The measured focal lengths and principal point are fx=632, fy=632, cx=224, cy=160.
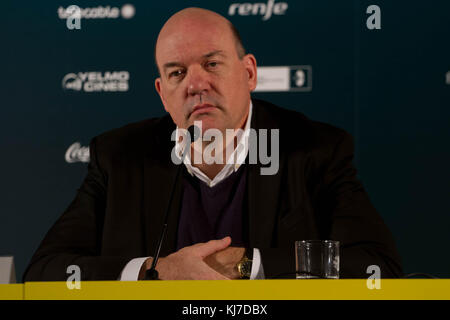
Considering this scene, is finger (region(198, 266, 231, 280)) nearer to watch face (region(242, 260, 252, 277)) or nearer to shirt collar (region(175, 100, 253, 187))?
watch face (region(242, 260, 252, 277))

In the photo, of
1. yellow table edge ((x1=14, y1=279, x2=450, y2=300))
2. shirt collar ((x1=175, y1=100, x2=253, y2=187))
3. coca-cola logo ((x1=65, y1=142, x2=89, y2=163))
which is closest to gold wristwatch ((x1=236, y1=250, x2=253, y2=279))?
shirt collar ((x1=175, y1=100, x2=253, y2=187))

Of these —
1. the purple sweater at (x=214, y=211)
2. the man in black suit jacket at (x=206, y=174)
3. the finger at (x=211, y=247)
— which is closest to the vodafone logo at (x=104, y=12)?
the man in black suit jacket at (x=206, y=174)

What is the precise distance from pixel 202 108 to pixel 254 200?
470 millimetres

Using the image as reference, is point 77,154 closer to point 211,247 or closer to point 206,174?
point 206,174

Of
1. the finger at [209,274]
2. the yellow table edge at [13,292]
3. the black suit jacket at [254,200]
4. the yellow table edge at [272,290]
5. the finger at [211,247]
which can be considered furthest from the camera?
the black suit jacket at [254,200]

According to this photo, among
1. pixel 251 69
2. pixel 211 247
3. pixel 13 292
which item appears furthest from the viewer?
pixel 251 69

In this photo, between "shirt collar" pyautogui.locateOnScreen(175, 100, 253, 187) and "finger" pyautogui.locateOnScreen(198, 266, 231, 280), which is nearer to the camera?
"finger" pyautogui.locateOnScreen(198, 266, 231, 280)

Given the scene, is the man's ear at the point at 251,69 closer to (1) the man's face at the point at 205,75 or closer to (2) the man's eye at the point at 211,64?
(1) the man's face at the point at 205,75

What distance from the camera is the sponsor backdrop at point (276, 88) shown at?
111 inches

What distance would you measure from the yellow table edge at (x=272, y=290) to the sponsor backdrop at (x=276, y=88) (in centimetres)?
142

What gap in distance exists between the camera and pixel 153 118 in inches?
117

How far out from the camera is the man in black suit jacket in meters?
2.66

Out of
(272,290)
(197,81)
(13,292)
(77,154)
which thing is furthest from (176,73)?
(272,290)

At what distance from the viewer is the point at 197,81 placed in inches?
109
